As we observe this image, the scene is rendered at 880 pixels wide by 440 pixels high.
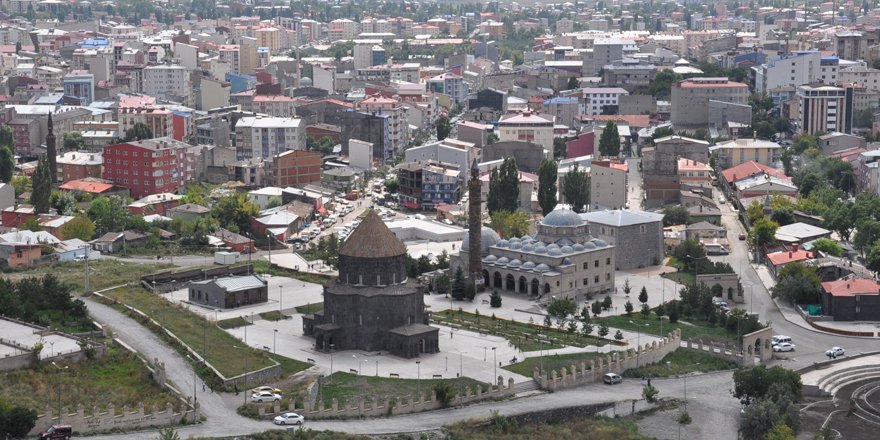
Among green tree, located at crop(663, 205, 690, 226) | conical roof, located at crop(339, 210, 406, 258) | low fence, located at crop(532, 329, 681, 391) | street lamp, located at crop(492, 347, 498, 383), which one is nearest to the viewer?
street lamp, located at crop(492, 347, 498, 383)

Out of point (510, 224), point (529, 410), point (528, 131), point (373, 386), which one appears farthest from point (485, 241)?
point (528, 131)

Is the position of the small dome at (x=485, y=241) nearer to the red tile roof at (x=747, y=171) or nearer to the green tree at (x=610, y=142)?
the red tile roof at (x=747, y=171)

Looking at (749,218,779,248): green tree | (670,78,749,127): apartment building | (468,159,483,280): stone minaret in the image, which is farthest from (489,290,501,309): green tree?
(670,78,749,127): apartment building

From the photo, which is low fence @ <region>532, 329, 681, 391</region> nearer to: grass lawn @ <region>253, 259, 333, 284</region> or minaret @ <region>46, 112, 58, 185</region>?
grass lawn @ <region>253, 259, 333, 284</region>

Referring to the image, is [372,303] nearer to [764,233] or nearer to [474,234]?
[474,234]

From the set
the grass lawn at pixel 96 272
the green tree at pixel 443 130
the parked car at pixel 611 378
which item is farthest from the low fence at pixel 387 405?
the green tree at pixel 443 130

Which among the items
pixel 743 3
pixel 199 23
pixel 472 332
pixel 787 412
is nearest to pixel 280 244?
pixel 472 332
